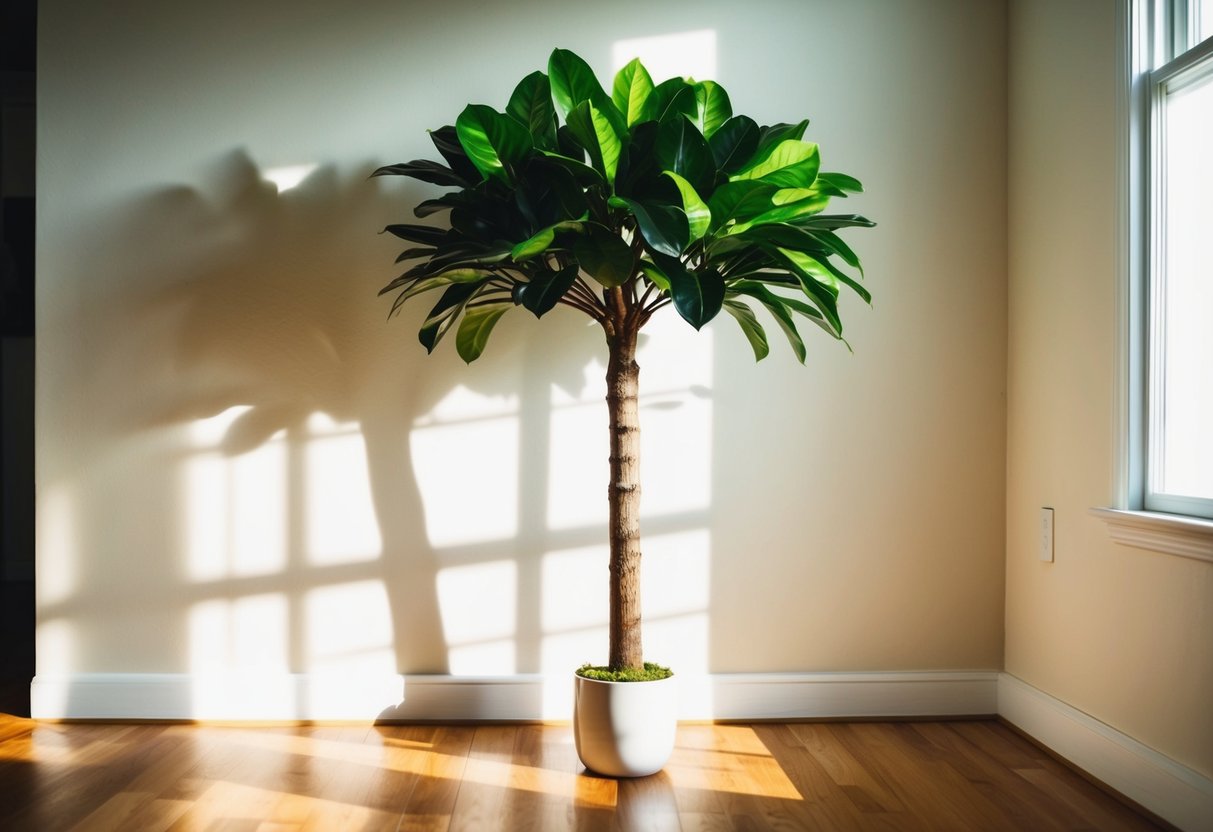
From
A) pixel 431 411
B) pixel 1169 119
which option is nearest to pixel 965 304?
pixel 1169 119

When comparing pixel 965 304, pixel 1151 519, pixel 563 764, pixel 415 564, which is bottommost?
pixel 563 764

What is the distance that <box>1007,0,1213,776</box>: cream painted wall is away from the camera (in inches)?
74.7

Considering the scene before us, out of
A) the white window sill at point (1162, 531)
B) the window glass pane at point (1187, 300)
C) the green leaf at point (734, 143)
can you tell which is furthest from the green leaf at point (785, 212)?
the white window sill at point (1162, 531)

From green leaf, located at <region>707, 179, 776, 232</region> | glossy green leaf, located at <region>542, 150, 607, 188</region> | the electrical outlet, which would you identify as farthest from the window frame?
glossy green leaf, located at <region>542, 150, 607, 188</region>

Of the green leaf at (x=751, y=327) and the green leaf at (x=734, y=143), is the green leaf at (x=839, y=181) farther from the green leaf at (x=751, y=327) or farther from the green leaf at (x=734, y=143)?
the green leaf at (x=751, y=327)

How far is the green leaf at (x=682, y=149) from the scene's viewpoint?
1.87 meters

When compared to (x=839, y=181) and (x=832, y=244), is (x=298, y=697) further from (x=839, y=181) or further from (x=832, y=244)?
(x=839, y=181)

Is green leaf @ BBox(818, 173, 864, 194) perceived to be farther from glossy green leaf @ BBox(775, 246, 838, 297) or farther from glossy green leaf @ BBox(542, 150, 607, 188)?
glossy green leaf @ BBox(542, 150, 607, 188)

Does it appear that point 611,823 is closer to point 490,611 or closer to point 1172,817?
point 490,611

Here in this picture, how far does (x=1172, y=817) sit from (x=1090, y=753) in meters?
0.29

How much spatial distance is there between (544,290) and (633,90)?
0.54m

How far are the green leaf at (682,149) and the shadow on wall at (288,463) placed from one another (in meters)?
0.78

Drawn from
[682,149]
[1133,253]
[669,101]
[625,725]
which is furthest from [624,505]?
[1133,253]

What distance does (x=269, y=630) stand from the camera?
2566 mm
